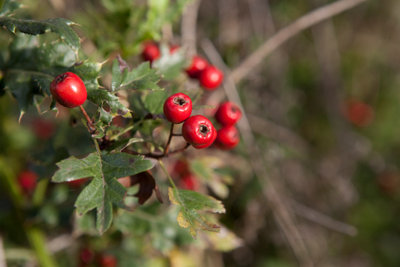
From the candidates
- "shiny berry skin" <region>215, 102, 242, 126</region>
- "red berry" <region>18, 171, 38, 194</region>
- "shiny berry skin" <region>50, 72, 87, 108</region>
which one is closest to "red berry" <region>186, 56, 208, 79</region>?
"shiny berry skin" <region>215, 102, 242, 126</region>

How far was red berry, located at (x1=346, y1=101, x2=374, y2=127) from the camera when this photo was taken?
499 cm

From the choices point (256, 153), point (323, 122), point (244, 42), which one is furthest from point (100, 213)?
point (323, 122)

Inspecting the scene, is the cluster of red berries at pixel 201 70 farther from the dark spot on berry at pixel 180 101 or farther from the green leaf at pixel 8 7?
the green leaf at pixel 8 7

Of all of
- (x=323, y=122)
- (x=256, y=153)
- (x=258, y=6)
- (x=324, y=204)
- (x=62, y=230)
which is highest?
(x=258, y=6)

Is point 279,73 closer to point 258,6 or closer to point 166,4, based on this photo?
point 258,6

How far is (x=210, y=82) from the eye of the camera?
1.95 metres

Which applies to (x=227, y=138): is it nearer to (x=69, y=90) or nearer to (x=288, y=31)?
(x=69, y=90)

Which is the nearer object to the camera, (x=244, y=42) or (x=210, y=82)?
(x=210, y=82)

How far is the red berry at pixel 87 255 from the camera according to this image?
2.38 m

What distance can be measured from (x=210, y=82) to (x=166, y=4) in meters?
0.58

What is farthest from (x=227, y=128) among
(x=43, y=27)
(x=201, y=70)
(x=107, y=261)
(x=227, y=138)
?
(x=107, y=261)

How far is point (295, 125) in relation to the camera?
4.56m

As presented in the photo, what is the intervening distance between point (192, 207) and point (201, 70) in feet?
3.12

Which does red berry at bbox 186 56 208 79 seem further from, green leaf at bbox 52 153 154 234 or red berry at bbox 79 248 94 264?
red berry at bbox 79 248 94 264
